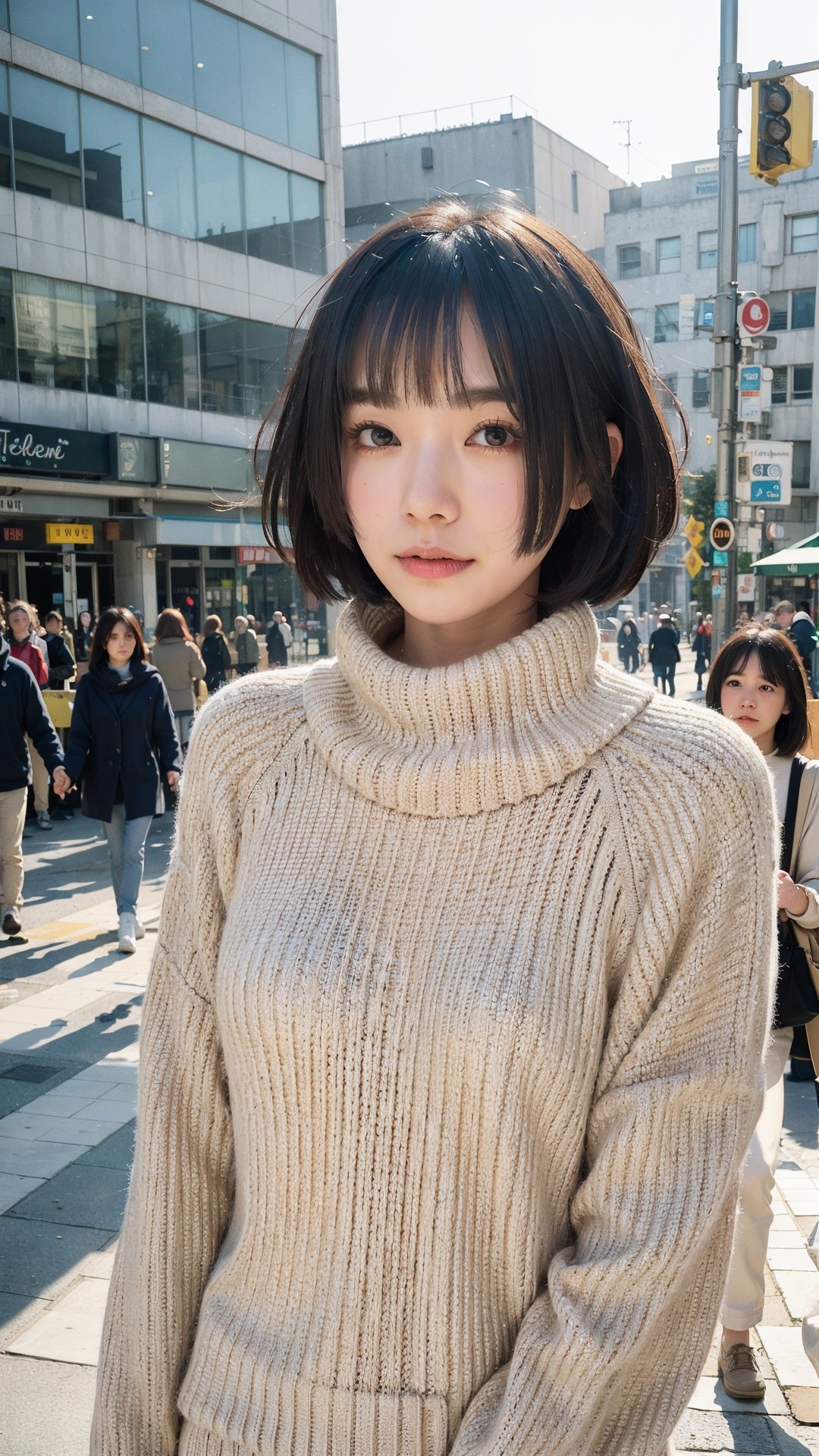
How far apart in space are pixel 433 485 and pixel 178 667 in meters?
11.3

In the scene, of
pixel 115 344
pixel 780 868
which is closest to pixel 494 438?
pixel 780 868

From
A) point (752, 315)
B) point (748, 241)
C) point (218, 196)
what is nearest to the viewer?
point (752, 315)

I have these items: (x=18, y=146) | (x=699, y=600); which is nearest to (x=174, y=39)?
(x=18, y=146)

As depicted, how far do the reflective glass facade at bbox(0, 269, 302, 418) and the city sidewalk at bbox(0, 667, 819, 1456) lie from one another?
16461 mm

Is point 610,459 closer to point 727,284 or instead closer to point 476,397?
point 476,397

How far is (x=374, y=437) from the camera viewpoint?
1502 millimetres

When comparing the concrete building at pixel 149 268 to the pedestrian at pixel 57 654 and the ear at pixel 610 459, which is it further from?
the ear at pixel 610 459

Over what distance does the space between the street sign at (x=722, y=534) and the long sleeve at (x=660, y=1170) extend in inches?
548

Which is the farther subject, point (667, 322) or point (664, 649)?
point (667, 322)

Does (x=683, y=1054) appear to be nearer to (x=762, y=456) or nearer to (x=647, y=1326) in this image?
(x=647, y=1326)

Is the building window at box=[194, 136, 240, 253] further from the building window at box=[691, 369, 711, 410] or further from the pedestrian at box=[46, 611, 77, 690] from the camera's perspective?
the building window at box=[691, 369, 711, 410]

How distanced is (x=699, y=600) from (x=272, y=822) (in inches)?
1581

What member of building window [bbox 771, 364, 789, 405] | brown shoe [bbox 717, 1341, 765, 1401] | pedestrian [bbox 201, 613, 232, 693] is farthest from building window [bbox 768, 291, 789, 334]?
brown shoe [bbox 717, 1341, 765, 1401]

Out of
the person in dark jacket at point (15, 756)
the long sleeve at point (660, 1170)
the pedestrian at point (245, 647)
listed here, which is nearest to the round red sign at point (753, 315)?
the pedestrian at point (245, 647)
